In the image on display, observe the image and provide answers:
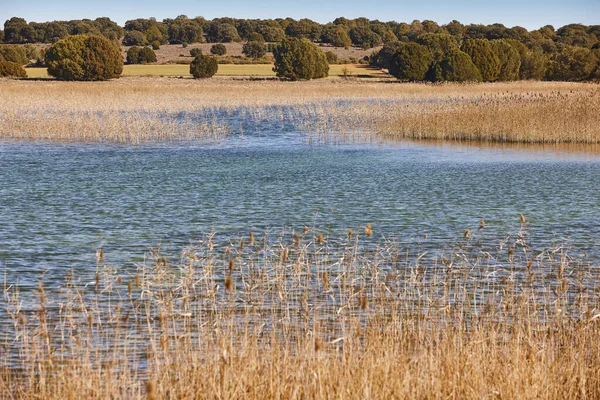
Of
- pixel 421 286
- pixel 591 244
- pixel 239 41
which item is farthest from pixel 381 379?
pixel 239 41

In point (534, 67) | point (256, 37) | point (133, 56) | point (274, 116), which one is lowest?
point (274, 116)

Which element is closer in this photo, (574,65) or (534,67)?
(574,65)

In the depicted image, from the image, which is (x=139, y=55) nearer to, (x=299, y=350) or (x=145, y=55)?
(x=145, y=55)

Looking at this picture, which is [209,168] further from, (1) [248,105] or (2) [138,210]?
(1) [248,105]

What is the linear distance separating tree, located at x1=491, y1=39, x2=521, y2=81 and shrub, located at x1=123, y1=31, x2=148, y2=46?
59.3 m

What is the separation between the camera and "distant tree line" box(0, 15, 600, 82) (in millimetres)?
62094

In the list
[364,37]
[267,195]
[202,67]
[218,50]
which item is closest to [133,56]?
[218,50]

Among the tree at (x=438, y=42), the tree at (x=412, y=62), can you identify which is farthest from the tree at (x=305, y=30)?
the tree at (x=412, y=62)

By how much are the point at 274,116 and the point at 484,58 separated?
98.9 feet

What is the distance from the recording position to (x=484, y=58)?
6122 cm

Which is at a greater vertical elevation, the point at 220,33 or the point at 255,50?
the point at 220,33

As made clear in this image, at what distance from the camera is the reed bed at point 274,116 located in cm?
2542

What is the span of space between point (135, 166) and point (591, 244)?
12065 mm

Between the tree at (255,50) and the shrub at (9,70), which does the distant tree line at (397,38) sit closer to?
the tree at (255,50)
